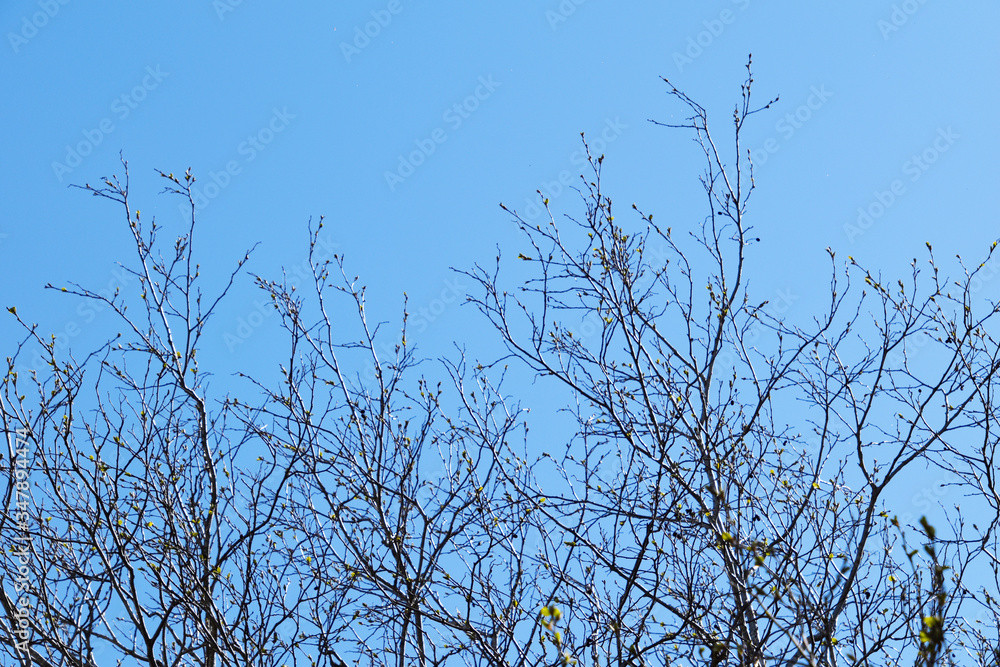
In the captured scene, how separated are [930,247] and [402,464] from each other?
2756mm

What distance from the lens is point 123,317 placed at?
4141 mm

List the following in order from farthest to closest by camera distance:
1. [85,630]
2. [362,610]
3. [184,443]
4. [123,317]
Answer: [123,317]
[184,443]
[362,610]
[85,630]

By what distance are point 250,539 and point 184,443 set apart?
0.61 meters

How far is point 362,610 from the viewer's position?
353 cm

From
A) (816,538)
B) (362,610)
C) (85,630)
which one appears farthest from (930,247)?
(85,630)

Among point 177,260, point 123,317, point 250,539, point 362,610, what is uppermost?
point 177,260

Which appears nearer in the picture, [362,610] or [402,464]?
[362,610]

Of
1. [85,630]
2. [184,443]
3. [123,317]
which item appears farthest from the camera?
[123,317]

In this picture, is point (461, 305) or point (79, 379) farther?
point (461, 305)

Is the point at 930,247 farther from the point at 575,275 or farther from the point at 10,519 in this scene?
the point at 10,519

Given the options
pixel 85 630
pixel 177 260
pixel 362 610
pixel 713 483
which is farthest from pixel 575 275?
pixel 85 630

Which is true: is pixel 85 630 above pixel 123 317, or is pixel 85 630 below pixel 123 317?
below

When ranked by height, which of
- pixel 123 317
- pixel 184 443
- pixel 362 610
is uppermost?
pixel 123 317

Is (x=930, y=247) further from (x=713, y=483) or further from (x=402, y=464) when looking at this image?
(x=402, y=464)
